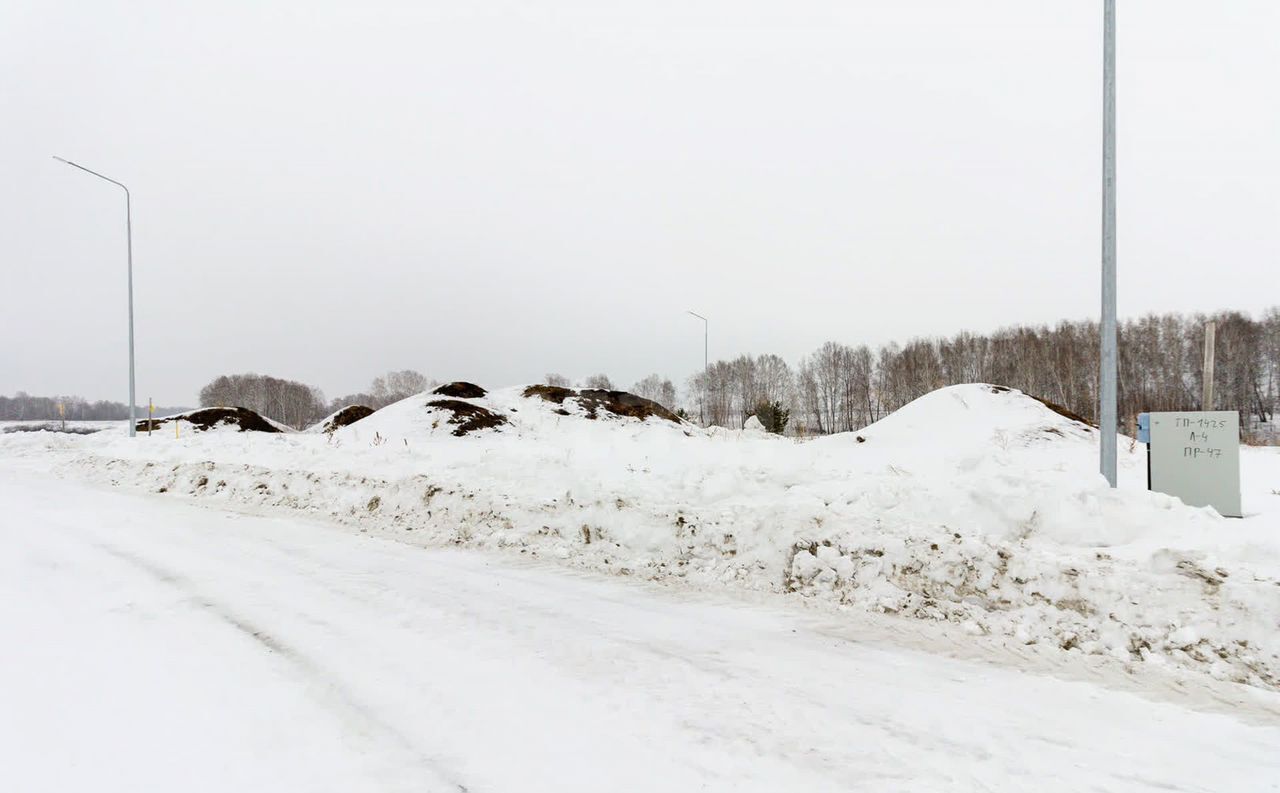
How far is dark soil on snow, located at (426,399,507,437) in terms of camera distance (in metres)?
31.7

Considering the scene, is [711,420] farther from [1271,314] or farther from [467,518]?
[467,518]

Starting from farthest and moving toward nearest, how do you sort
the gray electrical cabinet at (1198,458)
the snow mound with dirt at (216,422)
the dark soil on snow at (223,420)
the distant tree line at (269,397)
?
the distant tree line at (269,397) < the dark soil on snow at (223,420) < the snow mound with dirt at (216,422) < the gray electrical cabinet at (1198,458)

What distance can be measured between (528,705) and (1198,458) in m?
8.74

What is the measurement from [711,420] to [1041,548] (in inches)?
2644

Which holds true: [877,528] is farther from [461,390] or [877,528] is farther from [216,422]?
[216,422]

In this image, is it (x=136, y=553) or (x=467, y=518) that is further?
(x=467, y=518)

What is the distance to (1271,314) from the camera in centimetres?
5975

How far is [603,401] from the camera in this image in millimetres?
39750

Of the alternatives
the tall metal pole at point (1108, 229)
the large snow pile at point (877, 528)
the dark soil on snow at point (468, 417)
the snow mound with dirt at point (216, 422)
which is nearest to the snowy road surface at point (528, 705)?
the large snow pile at point (877, 528)

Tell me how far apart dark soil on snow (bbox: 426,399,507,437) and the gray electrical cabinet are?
27901mm

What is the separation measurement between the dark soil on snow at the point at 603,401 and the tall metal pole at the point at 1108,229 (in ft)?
102

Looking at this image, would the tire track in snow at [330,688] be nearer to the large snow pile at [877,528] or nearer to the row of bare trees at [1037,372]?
the large snow pile at [877,528]

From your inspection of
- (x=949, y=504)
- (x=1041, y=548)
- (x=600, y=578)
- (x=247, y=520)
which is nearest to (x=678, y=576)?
(x=600, y=578)

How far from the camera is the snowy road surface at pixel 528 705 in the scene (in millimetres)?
2832
